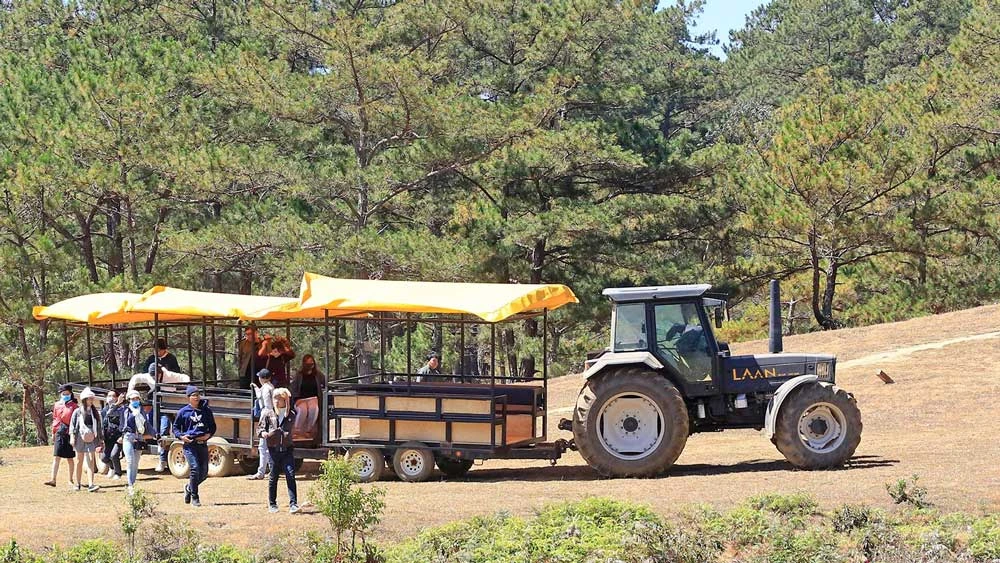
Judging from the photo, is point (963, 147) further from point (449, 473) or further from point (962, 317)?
point (449, 473)

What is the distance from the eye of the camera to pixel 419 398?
49.5 ft

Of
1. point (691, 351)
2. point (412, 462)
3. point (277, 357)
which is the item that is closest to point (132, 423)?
point (277, 357)

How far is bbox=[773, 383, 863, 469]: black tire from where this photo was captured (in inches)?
550

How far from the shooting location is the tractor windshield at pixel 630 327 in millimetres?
14438

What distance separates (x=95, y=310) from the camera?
18.1 metres

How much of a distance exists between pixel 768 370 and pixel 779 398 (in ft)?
2.26

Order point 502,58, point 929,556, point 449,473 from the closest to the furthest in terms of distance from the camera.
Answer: point 929,556, point 449,473, point 502,58

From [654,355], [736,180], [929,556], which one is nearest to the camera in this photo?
[929,556]

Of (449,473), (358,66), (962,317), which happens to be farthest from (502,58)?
(449,473)

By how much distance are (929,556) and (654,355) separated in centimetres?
507

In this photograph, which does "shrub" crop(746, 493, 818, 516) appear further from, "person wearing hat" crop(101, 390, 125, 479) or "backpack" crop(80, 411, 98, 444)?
"person wearing hat" crop(101, 390, 125, 479)

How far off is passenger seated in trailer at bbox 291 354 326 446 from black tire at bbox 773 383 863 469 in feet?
19.0

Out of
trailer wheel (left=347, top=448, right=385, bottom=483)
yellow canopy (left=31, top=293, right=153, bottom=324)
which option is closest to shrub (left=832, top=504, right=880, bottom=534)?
trailer wheel (left=347, top=448, right=385, bottom=483)

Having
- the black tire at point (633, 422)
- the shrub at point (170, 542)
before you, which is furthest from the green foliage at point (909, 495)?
the shrub at point (170, 542)
